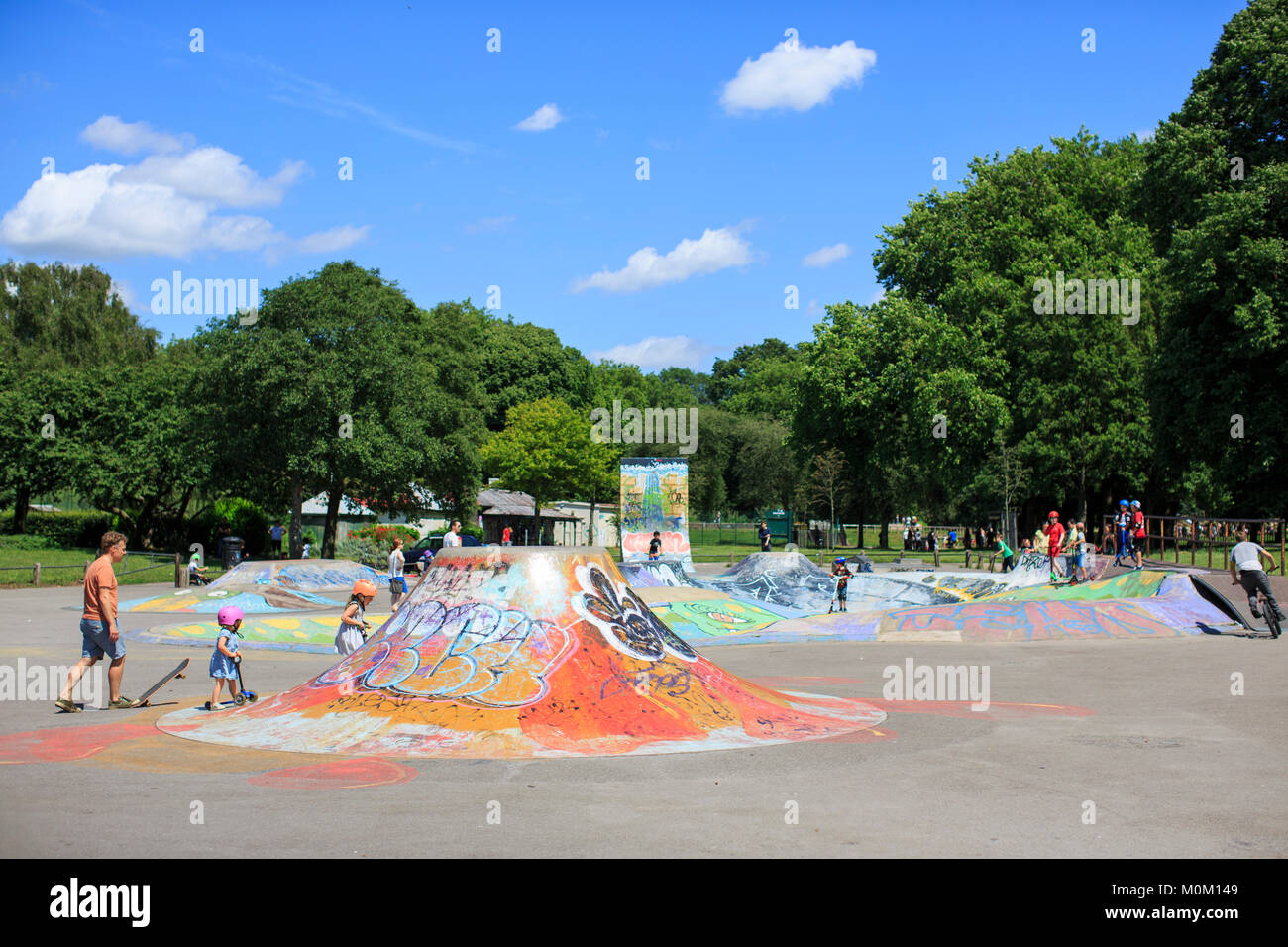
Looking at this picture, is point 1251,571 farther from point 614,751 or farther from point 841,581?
point 614,751

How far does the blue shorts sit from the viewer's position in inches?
425

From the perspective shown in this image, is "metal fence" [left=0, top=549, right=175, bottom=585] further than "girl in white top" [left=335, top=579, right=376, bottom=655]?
Yes

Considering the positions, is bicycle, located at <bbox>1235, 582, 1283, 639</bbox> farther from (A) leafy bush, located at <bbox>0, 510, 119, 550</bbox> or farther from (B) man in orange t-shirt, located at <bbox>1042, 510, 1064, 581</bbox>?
(A) leafy bush, located at <bbox>0, 510, 119, 550</bbox>

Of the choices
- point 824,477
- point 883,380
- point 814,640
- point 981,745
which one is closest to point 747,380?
point 824,477

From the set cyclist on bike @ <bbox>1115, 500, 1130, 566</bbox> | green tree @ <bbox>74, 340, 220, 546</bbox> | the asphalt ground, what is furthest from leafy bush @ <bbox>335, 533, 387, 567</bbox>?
the asphalt ground

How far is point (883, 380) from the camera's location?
2131 inches

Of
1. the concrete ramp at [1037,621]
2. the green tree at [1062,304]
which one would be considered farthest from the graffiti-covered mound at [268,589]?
the green tree at [1062,304]

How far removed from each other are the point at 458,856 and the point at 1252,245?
30.7 m

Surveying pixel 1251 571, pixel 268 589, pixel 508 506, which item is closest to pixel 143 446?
pixel 268 589

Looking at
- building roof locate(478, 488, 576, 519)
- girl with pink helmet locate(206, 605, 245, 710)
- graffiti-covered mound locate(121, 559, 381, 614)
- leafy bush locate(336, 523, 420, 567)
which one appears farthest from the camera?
building roof locate(478, 488, 576, 519)

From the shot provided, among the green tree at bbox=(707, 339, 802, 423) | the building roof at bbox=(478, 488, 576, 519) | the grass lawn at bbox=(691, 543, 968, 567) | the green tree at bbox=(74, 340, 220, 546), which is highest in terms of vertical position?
the green tree at bbox=(707, 339, 802, 423)

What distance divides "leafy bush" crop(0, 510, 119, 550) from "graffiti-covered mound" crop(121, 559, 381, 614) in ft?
72.8

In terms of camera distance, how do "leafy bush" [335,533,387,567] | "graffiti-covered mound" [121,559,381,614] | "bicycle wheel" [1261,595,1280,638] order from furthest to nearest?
"leafy bush" [335,533,387,567], "graffiti-covered mound" [121,559,381,614], "bicycle wheel" [1261,595,1280,638]
